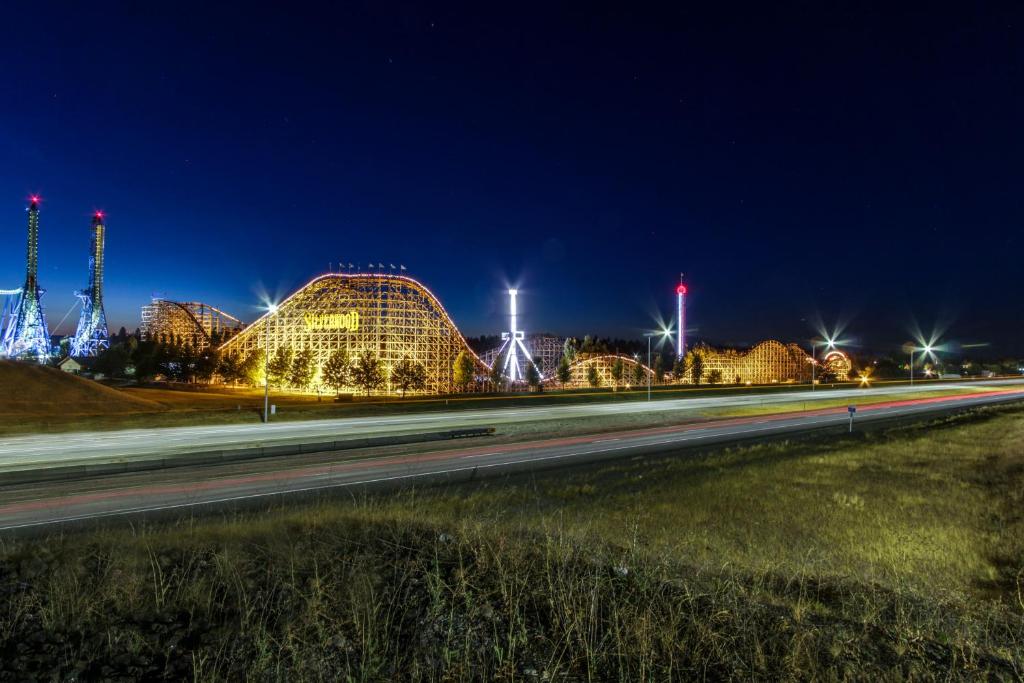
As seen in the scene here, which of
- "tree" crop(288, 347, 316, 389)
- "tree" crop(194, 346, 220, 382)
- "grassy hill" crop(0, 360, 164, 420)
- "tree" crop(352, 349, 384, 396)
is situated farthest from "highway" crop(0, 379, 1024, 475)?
"tree" crop(194, 346, 220, 382)

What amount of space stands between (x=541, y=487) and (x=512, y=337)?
52409 mm

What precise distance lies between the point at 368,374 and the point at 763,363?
3179 inches

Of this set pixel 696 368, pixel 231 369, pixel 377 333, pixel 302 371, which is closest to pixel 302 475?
pixel 302 371

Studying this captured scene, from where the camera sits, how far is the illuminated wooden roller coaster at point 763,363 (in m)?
99.8

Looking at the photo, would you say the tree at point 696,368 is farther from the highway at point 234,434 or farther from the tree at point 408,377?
the highway at point 234,434

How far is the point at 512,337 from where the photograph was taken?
65.9 meters

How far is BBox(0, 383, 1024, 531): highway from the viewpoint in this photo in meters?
11.4

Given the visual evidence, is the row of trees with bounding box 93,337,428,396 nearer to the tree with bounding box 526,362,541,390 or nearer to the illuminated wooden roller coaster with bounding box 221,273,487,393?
the illuminated wooden roller coaster with bounding box 221,273,487,393

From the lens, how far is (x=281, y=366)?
52.3 m

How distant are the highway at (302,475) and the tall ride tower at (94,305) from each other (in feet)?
318

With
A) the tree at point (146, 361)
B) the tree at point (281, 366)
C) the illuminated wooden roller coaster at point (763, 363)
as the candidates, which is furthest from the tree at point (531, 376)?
the illuminated wooden roller coaster at point (763, 363)

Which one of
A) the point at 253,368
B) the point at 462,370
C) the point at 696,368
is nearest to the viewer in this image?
the point at 253,368

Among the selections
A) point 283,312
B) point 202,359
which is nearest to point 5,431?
point 283,312

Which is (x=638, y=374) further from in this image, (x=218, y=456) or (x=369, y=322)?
(x=218, y=456)
